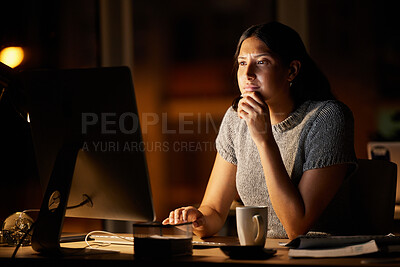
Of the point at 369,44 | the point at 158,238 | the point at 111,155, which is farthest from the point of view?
the point at 369,44

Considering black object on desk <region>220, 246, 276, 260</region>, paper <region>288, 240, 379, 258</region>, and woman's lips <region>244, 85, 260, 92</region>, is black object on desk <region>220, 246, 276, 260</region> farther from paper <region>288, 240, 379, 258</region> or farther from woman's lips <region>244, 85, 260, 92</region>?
woman's lips <region>244, 85, 260, 92</region>

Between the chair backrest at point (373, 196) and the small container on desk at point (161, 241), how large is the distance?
0.78 m

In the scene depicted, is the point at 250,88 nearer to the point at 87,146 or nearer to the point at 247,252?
the point at 87,146

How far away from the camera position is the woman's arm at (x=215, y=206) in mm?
1574

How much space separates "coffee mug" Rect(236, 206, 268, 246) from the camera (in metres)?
1.23

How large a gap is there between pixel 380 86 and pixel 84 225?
234 cm

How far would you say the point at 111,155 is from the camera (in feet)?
3.98

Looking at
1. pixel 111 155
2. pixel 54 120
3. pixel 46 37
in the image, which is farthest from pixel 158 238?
pixel 46 37

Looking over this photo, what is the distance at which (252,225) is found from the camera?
4.09 feet

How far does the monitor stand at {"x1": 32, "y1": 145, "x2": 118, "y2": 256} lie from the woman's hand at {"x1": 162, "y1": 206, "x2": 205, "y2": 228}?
33 centimetres

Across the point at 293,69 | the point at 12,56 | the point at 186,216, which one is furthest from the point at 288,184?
the point at 12,56

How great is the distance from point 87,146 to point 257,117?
0.55 metres

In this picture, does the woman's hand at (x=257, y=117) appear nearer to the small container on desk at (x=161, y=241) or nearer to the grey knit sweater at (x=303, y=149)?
the grey knit sweater at (x=303, y=149)

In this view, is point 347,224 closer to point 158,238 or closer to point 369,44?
point 158,238
